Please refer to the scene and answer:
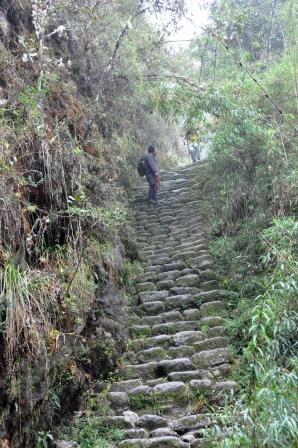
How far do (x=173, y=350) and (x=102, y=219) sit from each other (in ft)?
5.62

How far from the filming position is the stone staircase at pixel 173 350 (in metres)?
4.51

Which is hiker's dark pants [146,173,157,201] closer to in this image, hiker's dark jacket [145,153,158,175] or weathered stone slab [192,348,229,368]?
hiker's dark jacket [145,153,158,175]

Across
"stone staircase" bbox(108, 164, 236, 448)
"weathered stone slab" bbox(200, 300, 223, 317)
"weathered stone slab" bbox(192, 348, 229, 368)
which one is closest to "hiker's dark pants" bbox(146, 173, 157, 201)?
"stone staircase" bbox(108, 164, 236, 448)

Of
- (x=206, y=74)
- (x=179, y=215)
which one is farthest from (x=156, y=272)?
(x=206, y=74)

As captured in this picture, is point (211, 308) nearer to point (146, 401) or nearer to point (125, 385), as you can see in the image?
point (125, 385)

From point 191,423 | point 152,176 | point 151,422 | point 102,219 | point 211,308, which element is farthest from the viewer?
point 152,176

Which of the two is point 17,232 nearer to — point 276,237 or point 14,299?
point 14,299

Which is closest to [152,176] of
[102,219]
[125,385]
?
[102,219]

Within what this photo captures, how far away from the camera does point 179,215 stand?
9.66m

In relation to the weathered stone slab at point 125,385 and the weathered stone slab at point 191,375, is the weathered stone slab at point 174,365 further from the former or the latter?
the weathered stone slab at point 125,385

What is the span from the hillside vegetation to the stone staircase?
0.21 m

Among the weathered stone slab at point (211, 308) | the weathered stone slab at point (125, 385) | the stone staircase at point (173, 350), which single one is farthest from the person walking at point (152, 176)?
the weathered stone slab at point (125, 385)

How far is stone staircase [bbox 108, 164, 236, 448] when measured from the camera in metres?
4.51

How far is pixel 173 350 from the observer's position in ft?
18.3
